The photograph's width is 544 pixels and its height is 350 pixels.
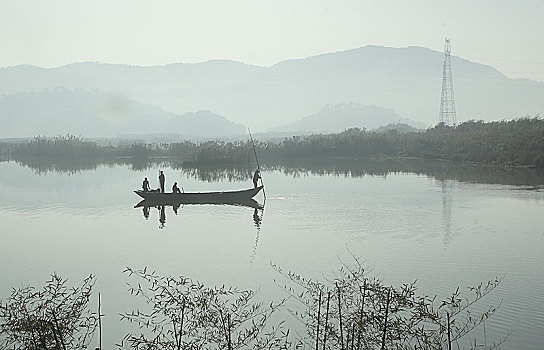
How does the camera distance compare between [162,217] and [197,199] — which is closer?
[162,217]

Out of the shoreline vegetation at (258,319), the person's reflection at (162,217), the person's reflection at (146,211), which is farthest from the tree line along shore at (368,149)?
the shoreline vegetation at (258,319)

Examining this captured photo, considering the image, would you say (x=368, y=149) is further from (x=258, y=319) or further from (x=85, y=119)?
(x=85, y=119)

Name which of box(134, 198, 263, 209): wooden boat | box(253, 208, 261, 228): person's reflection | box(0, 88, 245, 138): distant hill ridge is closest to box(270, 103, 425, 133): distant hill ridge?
box(0, 88, 245, 138): distant hill ridge

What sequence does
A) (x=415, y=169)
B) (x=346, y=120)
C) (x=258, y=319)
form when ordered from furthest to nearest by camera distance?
(x=346, y=120) → (x=415, y=169) → (x=258, y=319)

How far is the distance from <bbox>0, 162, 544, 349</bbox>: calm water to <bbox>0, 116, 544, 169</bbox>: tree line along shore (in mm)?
10487

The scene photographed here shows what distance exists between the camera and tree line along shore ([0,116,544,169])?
3644cm

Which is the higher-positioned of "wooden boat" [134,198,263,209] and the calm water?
"wooden boat" [134,198,263,209]

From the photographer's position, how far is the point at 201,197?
2203cm

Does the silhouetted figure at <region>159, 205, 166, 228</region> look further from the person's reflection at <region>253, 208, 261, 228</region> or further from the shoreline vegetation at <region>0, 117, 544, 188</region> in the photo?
the shoreline vegetation at <region>0, 117, 544, 188</region>

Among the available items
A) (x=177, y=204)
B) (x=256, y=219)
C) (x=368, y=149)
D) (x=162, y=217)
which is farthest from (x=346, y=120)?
(x=256, y=219)

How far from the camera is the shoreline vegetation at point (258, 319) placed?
16.7 ft

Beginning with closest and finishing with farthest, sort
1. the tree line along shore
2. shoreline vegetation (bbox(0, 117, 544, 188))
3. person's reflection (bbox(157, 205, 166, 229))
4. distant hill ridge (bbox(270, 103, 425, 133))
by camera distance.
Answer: person's reflection (bbox(157, 205, 166, 229)) → shoreline vegetation (bbox(0, 117, 544, 188)) → the tree line along shore → distant hill ridge (bbox(270, 103, 425, 133))

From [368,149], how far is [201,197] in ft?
87.7

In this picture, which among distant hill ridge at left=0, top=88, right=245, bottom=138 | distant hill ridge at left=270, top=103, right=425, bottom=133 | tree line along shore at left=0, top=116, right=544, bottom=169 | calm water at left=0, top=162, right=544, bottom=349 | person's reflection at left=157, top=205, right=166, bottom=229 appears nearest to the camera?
calm water at left=0, top=162, right=544, bottom=349
